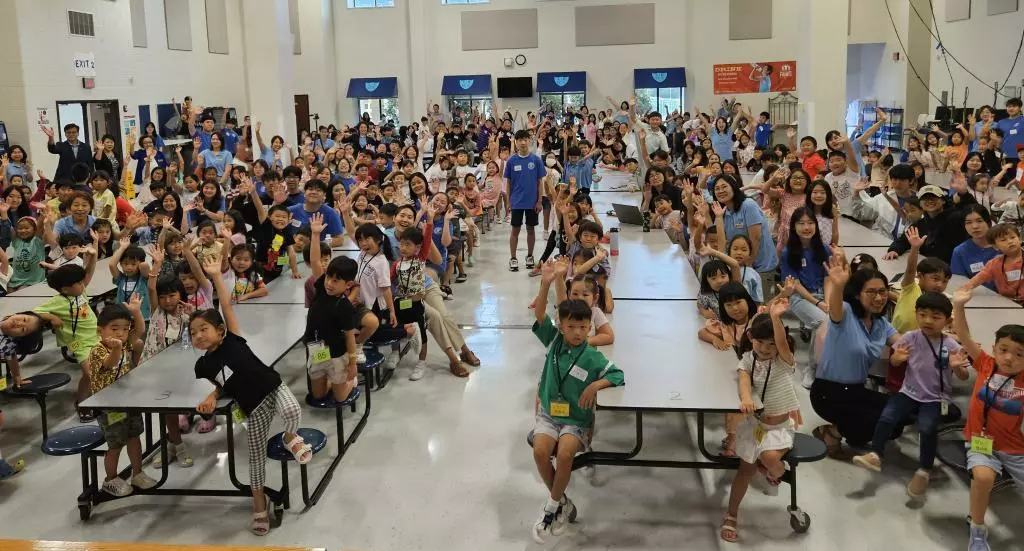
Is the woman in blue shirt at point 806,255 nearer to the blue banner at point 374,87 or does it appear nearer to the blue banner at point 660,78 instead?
the blue banner at point 660,78

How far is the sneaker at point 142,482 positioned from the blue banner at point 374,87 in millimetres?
20713

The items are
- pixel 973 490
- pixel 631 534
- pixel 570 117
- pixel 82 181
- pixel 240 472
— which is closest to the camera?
pixel 973 490

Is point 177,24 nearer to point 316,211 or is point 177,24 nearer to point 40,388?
point 316,211

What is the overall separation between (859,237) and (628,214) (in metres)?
2.03

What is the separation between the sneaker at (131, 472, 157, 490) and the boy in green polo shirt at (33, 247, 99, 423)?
96 centimetres

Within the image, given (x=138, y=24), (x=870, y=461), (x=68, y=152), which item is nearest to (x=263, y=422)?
(x=870, y=461)

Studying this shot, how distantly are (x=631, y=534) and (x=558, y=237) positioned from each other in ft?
15.3

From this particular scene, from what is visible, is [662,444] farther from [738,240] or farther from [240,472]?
[240,472]

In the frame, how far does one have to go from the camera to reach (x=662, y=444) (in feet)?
15.5

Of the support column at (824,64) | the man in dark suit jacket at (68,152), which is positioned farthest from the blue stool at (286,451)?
the support column at (824,64)

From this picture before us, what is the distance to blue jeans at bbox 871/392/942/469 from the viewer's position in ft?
13.2

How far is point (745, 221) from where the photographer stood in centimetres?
601

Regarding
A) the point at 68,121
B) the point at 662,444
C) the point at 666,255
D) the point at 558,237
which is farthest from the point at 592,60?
the point at 662,444

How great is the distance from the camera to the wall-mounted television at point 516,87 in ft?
77.0
